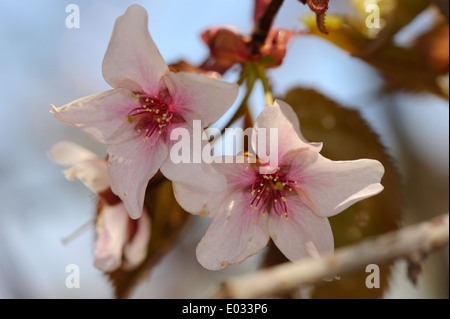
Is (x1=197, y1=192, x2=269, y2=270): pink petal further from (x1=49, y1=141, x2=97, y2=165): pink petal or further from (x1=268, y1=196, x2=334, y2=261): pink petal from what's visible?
(x1=49, y1=141, x2=97, y2=165): pink petal

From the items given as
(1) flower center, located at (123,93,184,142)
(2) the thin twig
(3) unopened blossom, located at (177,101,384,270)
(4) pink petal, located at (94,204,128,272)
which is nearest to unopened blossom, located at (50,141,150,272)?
(4) pink petal, located at (94,204,128,272)

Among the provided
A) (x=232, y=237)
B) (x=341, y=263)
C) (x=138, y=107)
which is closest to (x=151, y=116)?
(x=138, y=107)

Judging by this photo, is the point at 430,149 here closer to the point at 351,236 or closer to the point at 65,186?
the point at 351,236

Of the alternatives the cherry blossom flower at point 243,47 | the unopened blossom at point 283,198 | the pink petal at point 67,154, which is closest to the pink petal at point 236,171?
the unopened blossom at point 283,198

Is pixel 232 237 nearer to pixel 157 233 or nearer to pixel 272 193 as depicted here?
pixel 272 193

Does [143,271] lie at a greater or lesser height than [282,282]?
lesser
